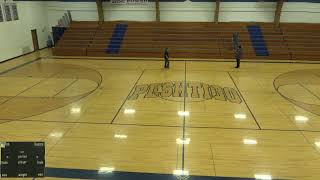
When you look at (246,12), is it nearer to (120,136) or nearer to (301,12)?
(301,12)

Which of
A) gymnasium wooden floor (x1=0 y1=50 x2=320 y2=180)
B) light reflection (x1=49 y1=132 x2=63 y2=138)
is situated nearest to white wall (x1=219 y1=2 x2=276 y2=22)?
gymnasium wooden floor (x1=0 y1=50 x2=320 y2=180)

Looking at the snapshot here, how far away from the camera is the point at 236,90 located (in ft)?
39.0

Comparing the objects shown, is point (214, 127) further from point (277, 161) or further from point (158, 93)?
point (158, 93)

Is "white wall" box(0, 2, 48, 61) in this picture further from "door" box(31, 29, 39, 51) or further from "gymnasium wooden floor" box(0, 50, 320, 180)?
"gymnasium wooden floor" box(0, 50, 320, 180)

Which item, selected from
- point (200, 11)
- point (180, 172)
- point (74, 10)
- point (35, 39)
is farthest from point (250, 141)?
point (74, 10)

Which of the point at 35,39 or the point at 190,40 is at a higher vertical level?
the point at 35,39

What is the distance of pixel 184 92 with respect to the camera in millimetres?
11586

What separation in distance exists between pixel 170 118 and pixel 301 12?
15.9 meters

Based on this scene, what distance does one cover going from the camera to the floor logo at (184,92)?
1091 cm

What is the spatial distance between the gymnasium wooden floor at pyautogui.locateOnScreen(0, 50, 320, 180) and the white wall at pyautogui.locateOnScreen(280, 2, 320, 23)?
6484 mm

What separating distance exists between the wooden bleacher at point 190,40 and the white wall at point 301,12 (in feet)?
2.20

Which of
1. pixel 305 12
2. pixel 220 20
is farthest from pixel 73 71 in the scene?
pixel 305 12

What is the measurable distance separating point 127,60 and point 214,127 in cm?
1071

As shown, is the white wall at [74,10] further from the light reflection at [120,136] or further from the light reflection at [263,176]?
the light reflection at [263,176]
